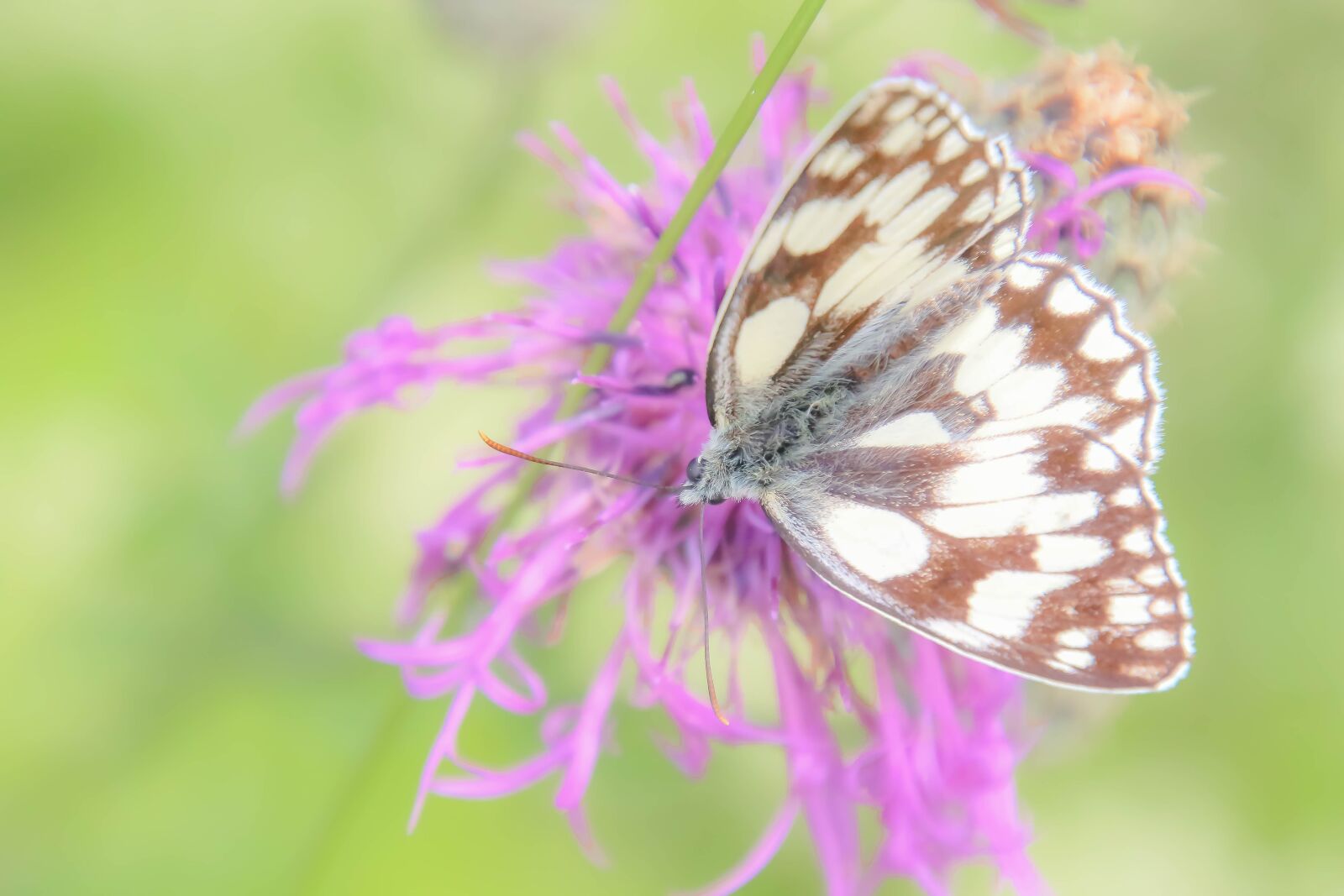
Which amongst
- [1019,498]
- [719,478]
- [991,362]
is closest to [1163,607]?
[1019,498]

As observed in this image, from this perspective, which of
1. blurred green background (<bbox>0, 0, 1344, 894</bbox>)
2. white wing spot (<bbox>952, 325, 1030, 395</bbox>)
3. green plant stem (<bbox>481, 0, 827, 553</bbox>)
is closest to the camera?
green plant stem (<bbox>481, 0, 827, 553</bbox>)

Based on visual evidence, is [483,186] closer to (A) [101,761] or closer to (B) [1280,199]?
(A) [101,761]

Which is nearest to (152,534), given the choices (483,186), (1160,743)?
(483,186)

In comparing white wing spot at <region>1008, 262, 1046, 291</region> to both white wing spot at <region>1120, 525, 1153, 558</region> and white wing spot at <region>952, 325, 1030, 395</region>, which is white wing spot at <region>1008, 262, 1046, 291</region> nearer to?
white wing spot at <region>952, 325, 1030, 395</region>

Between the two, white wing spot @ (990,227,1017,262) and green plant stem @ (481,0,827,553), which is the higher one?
white wing spot @ (990,227,1017,262)


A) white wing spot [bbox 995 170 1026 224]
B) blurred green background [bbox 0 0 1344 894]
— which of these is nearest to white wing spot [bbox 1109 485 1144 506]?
white wing spot [bbox 995 170 1026 224]

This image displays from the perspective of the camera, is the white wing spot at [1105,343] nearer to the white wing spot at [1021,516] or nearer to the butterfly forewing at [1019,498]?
the butterfly forewing at [1019,498]
